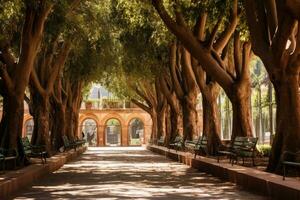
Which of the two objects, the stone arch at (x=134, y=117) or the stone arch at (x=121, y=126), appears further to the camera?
the stone arch at (x=134, y=117)

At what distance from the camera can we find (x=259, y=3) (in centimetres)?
1478

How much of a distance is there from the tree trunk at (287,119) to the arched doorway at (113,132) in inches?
2258

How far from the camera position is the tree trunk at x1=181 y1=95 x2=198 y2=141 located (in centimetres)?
2784

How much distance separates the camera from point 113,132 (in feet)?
237

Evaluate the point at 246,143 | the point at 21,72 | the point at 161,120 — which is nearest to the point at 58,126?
the point at 161,120

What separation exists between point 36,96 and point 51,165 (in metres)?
6.69

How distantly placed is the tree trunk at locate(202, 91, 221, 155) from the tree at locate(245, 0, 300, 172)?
8061 mm

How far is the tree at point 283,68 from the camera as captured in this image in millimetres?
13336

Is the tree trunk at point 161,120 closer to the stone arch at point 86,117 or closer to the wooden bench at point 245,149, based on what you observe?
the stone arch at point 86,117

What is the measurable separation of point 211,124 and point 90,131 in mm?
51182

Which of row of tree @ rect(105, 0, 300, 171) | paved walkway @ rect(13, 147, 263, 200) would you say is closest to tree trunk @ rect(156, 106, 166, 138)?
row of tree @ rect(105, 0, 300, 171)

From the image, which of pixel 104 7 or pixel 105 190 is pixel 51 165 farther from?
pixel 104 7

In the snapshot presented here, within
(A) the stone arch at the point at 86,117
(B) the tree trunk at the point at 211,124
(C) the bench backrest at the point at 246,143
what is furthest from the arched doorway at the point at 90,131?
(C) the bench backrest at the point at 246,143

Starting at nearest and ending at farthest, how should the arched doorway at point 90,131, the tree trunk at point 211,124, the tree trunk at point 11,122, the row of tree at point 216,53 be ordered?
the row of tree at point 216,53 < the tree trunk at point 11,122 < the tree trunk at point 211,124 < the arched doorway at point 90,131
